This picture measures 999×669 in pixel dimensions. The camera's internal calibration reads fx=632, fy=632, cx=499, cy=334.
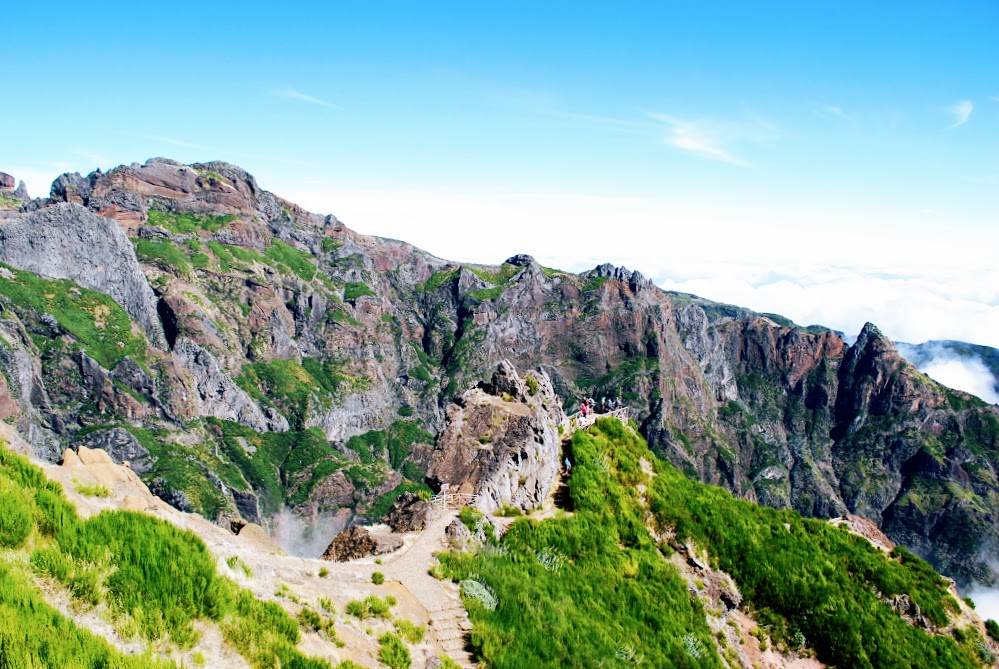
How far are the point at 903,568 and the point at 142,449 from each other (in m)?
168

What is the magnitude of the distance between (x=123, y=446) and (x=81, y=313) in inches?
1920

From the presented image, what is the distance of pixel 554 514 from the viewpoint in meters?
48.2

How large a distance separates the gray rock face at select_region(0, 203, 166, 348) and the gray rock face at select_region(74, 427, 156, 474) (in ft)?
173

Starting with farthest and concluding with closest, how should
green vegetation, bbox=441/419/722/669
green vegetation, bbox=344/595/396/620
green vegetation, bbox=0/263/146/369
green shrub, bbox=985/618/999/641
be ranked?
green vegetation, bbox=0/263/146/369, green shrub, bbox=985/618/999/641, green vegetation, bbox=441/419/722/669, green vegetation, bbox=344/595/396/620

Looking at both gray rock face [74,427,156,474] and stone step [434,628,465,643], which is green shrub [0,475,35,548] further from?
gray rock face [74,427,156,474]

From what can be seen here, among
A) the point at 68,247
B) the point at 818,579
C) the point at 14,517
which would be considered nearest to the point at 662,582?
the point at 818,579

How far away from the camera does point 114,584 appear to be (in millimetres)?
19781

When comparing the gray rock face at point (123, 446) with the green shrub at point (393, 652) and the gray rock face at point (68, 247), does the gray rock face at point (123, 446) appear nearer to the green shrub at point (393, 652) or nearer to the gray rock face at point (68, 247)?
the gray rock face at point (68, 247)

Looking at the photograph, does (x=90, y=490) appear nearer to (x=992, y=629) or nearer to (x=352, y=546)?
(x=352, y=546)

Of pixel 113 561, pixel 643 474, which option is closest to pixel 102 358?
pixel 643 474

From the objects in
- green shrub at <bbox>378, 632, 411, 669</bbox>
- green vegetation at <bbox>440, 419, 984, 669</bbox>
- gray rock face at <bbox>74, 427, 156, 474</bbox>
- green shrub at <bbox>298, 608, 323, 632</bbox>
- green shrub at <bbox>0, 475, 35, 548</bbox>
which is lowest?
gray rock face at <bbox>74, 427, 156, 474</bbox>

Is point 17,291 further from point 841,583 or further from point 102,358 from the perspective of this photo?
point 841,583

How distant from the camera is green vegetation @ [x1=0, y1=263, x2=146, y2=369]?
559ft

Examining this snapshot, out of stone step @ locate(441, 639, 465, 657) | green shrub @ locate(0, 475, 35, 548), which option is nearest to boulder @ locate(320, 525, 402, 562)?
stone step @ locate(441, 639, 465, 657)
